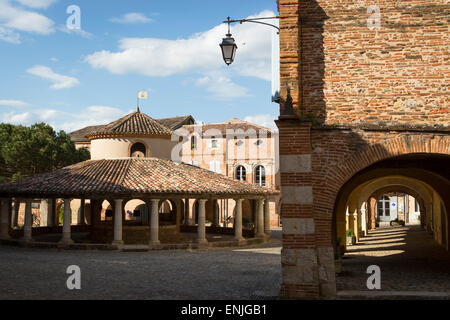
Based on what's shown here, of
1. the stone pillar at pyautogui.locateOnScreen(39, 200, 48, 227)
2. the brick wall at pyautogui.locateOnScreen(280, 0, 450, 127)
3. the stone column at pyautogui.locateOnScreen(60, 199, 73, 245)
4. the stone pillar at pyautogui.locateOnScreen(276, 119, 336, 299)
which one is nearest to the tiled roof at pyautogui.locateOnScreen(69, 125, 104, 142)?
the stone pillar at pyautogui.locateOnScreen(39, 200, 48, 227)

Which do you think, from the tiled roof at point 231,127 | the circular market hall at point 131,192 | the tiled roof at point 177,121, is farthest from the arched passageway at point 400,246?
the tiled roof at point 177,121

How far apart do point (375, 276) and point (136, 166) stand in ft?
50.9

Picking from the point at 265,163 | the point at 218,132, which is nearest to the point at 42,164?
the point at 218,132

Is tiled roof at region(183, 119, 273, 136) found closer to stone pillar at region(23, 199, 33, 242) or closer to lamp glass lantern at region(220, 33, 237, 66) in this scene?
stone pillar at region(23, 199, 33, 242)

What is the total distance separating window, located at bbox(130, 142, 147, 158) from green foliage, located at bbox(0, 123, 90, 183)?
14755mm

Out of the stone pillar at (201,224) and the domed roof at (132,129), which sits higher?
the domed roof at (132,129)

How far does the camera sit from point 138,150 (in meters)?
27.5

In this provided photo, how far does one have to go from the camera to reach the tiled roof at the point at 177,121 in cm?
4884

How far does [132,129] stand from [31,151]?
15.5m

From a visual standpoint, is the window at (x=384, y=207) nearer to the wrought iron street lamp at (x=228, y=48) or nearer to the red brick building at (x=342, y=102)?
the red brick building at (x=342, y=102)

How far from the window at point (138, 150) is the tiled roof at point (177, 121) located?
20508 millimetres

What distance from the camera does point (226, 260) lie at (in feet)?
60.5

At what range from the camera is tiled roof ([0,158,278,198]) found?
22203mm
